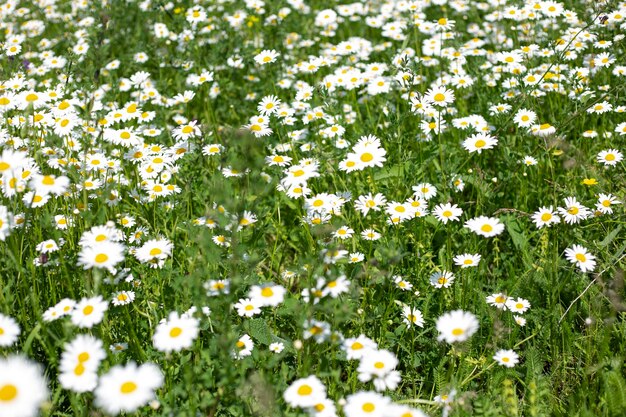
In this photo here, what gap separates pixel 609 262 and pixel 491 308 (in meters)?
0.56

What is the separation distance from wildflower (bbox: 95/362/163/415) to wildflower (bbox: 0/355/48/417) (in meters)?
0.16

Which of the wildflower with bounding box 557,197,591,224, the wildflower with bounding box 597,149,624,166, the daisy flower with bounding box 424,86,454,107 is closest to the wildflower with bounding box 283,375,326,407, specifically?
the wildflower with bounding box 557,197,591,224

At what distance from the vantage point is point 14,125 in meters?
3.42

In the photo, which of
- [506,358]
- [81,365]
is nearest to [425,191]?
[506,358]

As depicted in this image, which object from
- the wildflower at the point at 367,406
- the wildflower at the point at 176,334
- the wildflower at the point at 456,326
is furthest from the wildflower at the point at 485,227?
the wildflower at the point at 176,334

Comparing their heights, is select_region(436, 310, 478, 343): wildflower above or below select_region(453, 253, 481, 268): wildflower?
above

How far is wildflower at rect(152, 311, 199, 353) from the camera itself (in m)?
1.96

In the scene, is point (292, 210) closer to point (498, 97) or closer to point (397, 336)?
point (397, 336)

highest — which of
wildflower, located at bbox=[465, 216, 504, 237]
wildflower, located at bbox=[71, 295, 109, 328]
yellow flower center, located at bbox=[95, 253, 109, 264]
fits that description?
yellow flower center, located at bbox=[95, 253, 109, 264]

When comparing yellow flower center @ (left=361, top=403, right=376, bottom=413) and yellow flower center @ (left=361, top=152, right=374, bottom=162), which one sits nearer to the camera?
yellow flower center @ (left=361, top=403, right=376, bottom=413)

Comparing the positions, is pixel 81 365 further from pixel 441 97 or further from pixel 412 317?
pixel 441 97

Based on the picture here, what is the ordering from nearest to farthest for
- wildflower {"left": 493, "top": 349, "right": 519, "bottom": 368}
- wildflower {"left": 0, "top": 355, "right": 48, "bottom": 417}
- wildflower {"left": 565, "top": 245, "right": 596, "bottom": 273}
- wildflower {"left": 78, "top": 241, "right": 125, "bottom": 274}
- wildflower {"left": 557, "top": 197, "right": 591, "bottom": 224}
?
wildflower {"left": 0, "top": 355, "right": 48, "bottom": 417}, wildflower {"left": 78, "top": 241, "right": 125, "bottom": 274}, wildflower {"left": 493, "top": 349, "right": 519, "bottom": 368}, wildflower {"left": 565, "top": 245, "right": 596, "bottom": 273}, wildflower {"left": 557, "top": 197, "right": 591, "bottom": 224}

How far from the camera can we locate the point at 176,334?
2.00m

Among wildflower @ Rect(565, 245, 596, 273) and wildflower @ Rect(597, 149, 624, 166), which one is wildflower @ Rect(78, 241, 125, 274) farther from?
wildflower @ Rect(597, 149, 624, 166)
